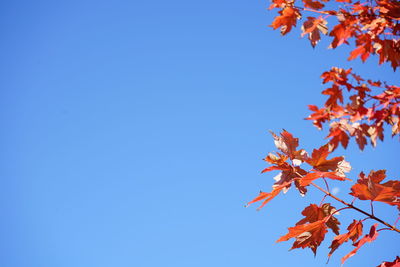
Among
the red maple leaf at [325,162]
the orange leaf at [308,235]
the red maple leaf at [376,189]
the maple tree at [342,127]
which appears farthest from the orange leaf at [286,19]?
the orange leaf at [308,235]

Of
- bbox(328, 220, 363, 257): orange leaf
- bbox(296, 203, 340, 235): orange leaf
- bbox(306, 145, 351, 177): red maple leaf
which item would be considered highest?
bbox(306, 145, 351, 177): red maple leaf

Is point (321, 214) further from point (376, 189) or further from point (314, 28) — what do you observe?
point (314, 28)

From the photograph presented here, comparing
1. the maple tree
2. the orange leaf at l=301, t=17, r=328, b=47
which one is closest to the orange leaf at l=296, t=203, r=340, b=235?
the maple tree

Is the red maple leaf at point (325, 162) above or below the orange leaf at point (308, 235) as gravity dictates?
above

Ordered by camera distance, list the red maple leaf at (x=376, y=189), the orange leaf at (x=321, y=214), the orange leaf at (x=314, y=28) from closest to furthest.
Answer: the red maple leaf at (x=376, y=189) → the orange leaf at (x=321, y=214) → the orange leaf at (x=314, y=28)

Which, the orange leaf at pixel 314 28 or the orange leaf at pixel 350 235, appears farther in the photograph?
the orange leaf at pixel 314 28

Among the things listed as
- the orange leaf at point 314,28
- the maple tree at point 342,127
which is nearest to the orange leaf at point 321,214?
the maple tree at point 342,127

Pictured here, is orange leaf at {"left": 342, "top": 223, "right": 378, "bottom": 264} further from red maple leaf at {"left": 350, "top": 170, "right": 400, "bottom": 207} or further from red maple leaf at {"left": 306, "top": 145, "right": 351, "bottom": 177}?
red maple leaf at {"left": 306, "top": 145, "right": 351, "bottom": 177}

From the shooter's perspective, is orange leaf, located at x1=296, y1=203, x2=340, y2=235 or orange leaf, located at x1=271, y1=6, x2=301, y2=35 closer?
orange leaf, located at x1=296, y1=203, x2=340, y2=235

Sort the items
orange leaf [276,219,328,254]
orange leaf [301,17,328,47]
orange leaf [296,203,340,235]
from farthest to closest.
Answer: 1. orange leaf [301,17,328,47]
2. orange leaf [296,203,340,235]
3. orange leaf [276,219,328,254]

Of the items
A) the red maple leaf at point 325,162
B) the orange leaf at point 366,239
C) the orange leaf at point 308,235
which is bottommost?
the orange leaf at point 366,239

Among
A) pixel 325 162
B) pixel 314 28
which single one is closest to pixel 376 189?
pixel 325 162

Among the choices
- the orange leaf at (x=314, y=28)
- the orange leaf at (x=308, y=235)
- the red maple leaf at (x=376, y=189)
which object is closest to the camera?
the red maple leaf at (x=376, y=189)

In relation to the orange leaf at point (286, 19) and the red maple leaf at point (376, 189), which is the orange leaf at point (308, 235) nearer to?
the red maple leaf at point (376, 189)
